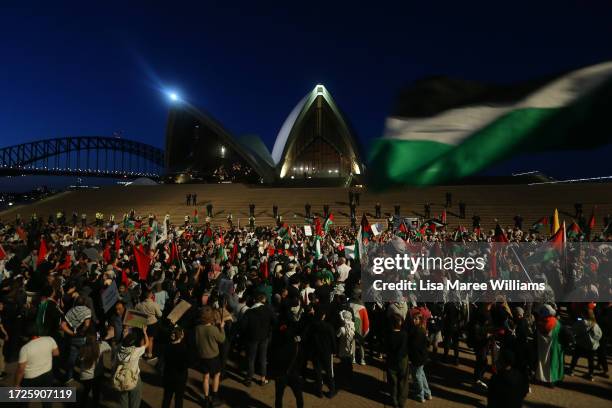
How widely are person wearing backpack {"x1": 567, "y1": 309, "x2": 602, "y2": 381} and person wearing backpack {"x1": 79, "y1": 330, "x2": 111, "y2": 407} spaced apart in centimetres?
584

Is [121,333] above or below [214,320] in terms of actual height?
below

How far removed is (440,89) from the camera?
3.11 m

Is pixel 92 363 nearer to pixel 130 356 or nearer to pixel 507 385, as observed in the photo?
pixel 130 356

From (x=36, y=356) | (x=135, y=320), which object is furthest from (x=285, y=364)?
(x=36, y=356)

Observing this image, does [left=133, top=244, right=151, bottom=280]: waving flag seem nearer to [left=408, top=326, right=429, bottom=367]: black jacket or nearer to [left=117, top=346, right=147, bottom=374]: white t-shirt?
[left=117, top=346, right=147, bottom=374]: white t-shirt

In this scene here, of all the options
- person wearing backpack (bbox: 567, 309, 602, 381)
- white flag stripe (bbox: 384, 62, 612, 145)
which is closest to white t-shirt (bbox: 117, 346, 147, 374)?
white flag stripe (bbox: 384, 62, 612, 145)

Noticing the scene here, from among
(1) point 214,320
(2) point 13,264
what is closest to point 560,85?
(1) point 214,320

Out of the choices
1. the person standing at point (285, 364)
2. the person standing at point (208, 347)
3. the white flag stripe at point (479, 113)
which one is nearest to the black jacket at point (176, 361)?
the person standing at point (208, 347)

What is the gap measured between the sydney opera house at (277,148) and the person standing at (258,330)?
40.9 m

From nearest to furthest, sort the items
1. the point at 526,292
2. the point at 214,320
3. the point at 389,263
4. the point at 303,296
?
the point at 214,320 < the point at 303,296 < the point at 526,292 < the point at 389,263

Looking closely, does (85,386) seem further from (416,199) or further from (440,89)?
(416,199)

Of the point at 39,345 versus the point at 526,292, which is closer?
the point at 39,345

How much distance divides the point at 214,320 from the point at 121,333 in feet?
4.97

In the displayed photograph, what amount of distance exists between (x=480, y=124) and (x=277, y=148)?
1869 inches
